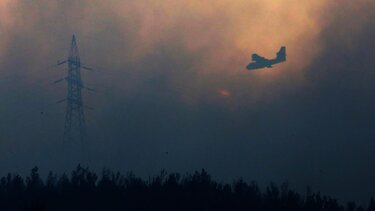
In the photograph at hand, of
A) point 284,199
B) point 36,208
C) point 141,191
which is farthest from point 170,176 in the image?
point 36,208

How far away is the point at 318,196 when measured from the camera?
55.6m

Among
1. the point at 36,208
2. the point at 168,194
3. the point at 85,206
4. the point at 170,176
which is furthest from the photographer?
the point at 170,176

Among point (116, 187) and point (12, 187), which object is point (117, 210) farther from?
point (12, 187)

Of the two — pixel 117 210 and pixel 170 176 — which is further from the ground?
pixel 170 176

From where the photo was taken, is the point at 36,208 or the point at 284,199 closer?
the point at 36,208

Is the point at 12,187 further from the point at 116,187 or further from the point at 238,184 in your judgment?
the point at 238,184

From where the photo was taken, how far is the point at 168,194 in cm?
5269

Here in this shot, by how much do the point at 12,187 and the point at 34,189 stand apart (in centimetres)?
156

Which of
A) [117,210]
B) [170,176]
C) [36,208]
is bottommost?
[36,208]

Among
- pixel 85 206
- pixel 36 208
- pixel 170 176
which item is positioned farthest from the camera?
pixel 170 176

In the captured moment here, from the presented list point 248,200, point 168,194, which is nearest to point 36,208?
point 168,194

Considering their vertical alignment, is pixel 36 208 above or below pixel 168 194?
below

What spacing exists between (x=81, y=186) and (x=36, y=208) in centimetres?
3347

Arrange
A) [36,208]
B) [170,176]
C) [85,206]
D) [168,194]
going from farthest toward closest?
[170,176], [168,194], [85,206], [36,208]
